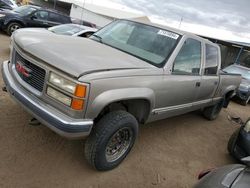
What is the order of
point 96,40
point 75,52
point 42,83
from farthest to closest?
point 96,40 → point 75,52 → point 42,83

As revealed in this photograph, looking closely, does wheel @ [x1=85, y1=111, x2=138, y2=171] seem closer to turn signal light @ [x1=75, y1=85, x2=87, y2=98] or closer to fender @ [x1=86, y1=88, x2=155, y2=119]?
fender @ [x1=86, y1=88, x2=155, y2=119]

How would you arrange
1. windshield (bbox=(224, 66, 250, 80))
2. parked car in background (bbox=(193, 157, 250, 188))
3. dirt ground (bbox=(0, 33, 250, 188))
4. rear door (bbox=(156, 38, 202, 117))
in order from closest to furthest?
parked car in background (bbox=(193, 157, 250, 188)) < dirt ground (bbox=(0, 33, 250, 188)) < rear door (bbox=(156, 38, 202, 117)) < windshield (bbox=(224, 66, 250, 80))

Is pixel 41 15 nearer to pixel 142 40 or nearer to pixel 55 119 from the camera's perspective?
pixel 142 40

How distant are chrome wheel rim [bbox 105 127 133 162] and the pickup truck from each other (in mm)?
13

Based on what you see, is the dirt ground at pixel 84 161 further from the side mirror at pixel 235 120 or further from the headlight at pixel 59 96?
the side mirror at pixel 235 120

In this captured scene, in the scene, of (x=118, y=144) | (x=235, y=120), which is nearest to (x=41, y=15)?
(x=235, y=120)

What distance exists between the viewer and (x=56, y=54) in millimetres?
3109

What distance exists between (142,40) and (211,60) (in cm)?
180

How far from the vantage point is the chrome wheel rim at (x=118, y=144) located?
3503 mm

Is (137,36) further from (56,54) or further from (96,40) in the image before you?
(56,54)

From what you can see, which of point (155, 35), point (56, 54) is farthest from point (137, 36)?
point (56, 54)

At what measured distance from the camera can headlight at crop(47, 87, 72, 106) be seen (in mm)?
2896

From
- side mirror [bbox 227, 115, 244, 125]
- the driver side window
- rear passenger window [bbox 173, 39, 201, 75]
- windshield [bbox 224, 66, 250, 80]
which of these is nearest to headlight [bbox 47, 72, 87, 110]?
rear passenger window [bbox 173, 39, 201, 75]

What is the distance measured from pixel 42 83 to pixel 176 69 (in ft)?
6.60
